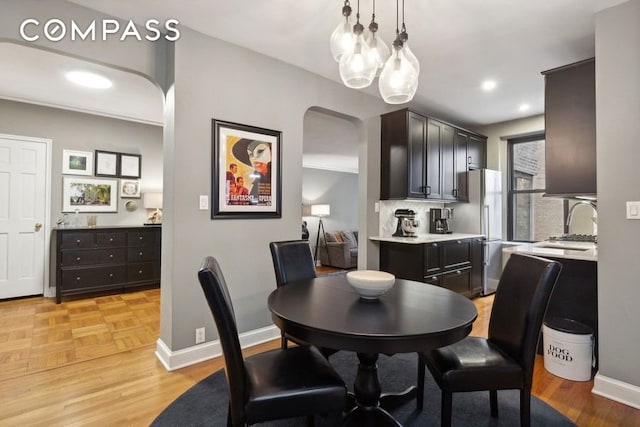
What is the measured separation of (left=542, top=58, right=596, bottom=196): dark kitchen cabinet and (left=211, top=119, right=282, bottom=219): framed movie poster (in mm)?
2301

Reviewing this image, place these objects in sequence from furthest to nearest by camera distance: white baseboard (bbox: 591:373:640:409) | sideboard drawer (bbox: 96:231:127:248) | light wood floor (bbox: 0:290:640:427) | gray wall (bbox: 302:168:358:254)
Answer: gray wall (bbox: 302:168:358:254) → sideboard drawer (bbox: 96:231:127:248) → white baseboard (bbox: 591:373:640:409) → light wood floor (bbox: 0:290:640:427)

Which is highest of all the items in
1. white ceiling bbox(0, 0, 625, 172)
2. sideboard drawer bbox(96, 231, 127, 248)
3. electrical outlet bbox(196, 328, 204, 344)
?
white ceiling bbox(0, 0, 625, 172)

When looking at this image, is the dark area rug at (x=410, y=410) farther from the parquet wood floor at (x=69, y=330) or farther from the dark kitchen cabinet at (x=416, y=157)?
the dark kitchen cabinet at (x=416, y=157)

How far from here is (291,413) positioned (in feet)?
4.15

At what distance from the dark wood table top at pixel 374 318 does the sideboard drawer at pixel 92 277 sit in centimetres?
365

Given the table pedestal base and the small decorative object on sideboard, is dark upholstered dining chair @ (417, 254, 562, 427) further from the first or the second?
the small decorative object on sideboard

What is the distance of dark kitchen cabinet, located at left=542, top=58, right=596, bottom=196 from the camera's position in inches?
94.7

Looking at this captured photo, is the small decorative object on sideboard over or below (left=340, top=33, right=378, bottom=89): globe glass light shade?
below

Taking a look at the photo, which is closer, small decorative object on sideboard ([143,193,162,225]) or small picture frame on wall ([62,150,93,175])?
small picture frame on wall ([62,150,93,175])

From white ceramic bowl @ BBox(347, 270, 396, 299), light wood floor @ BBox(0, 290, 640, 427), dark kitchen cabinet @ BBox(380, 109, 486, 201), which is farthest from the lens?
dark kitchen cabinet @ BBox(380, 109, 486, 201)

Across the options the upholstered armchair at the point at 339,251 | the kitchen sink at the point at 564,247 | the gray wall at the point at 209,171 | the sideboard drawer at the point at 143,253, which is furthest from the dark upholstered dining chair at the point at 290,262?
the upholstered armchair at the point at 339,251

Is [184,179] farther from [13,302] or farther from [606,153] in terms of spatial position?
[13,302]

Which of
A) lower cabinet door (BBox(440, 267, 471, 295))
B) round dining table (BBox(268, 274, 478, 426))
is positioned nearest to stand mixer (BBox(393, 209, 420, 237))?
lower cabinet door (BBox(440, 267, 471, 295))

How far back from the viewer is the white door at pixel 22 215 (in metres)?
3.97
